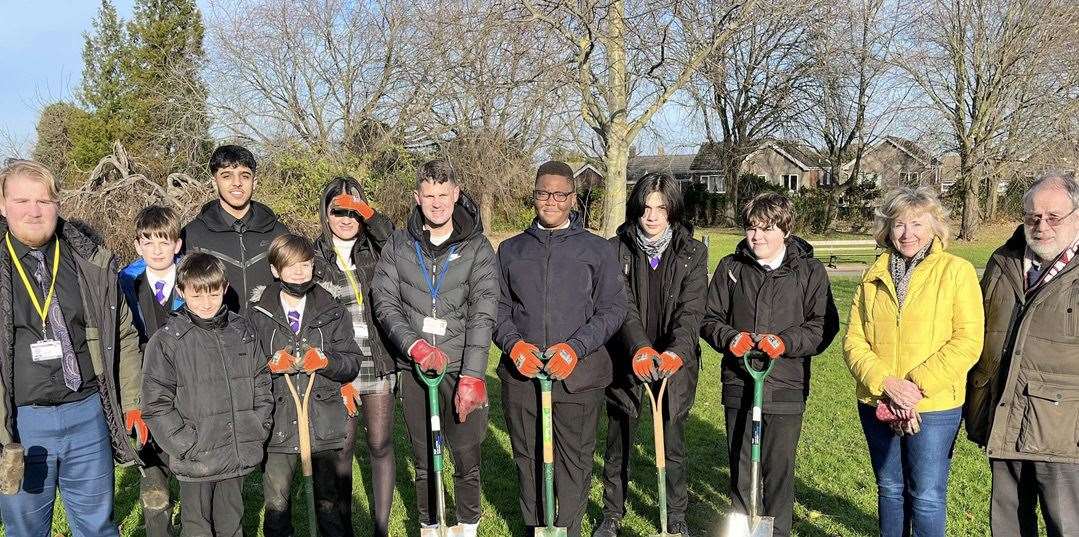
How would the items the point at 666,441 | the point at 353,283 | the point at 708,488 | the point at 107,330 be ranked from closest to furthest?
the point at 107,330, the point at 353,283, the point at 666,441, the point at 708,488

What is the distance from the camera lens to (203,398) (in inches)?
132

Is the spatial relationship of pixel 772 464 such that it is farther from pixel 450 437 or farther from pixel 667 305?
pixel 450 437

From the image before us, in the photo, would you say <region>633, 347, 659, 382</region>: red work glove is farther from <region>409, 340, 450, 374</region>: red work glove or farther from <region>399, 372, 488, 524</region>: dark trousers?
<region>409, 340, 450, 374</region>: red work glove

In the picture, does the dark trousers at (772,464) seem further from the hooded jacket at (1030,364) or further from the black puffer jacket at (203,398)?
the black puffer jacket at (203,398)

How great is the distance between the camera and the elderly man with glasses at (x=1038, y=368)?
10.5 feet

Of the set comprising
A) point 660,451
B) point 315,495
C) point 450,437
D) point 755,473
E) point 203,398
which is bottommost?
point 315,495

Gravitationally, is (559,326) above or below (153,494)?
above

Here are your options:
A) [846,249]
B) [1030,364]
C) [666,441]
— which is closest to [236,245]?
[666,441]

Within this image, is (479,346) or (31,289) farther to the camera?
(479,346)

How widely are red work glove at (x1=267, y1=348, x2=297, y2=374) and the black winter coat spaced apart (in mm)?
1786

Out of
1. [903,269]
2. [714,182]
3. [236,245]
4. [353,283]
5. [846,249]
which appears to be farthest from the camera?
[714,182]

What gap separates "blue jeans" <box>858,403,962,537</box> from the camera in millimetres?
3467

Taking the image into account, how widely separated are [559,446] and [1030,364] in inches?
90.3

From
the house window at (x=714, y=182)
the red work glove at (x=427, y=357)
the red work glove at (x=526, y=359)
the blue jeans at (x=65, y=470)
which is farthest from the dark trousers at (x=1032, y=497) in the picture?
the house window at (x=714, y=182)
